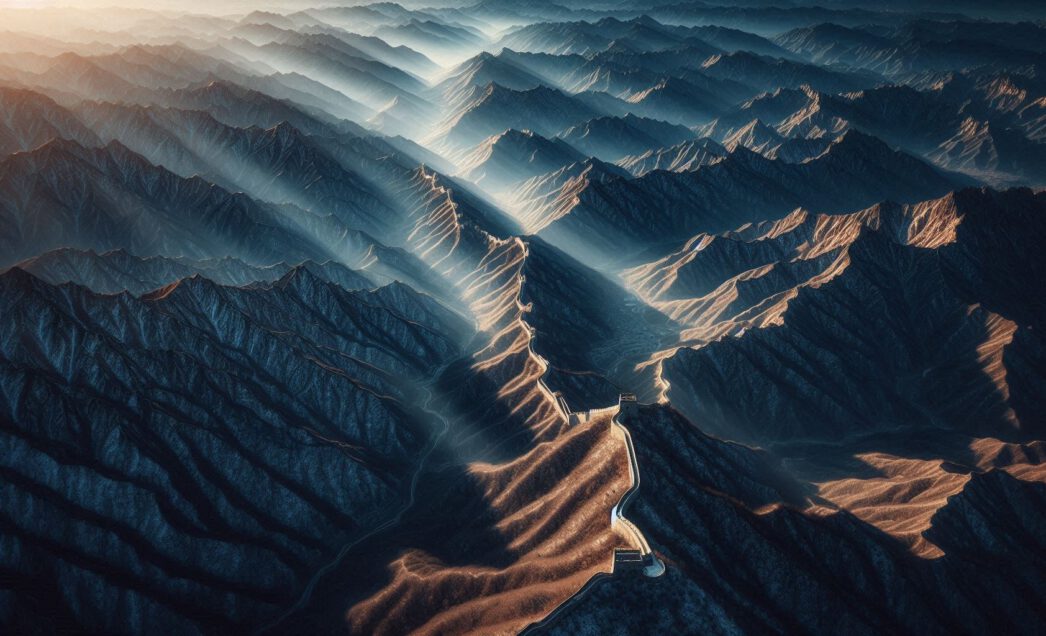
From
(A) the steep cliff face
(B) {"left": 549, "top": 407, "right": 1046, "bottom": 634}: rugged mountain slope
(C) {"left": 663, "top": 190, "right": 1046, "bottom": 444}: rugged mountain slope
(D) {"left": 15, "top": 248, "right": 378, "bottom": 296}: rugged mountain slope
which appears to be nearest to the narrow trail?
(A) the steep cliff face

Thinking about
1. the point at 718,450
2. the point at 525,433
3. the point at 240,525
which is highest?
the point at 718,450

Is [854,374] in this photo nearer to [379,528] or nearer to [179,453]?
[379,528]

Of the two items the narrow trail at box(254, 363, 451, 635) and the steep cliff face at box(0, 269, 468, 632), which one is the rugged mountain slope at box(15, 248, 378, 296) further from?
the narrow trail at box(254, 363, 451, 635)

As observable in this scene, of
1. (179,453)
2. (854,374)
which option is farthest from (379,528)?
(854,374)

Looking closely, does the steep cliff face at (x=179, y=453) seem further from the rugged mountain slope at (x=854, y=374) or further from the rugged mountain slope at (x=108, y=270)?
the rugged mountain slope at (x=854, y=374)

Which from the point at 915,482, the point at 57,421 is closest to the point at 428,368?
the point at 57,421

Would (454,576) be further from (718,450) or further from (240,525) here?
(718,450)
